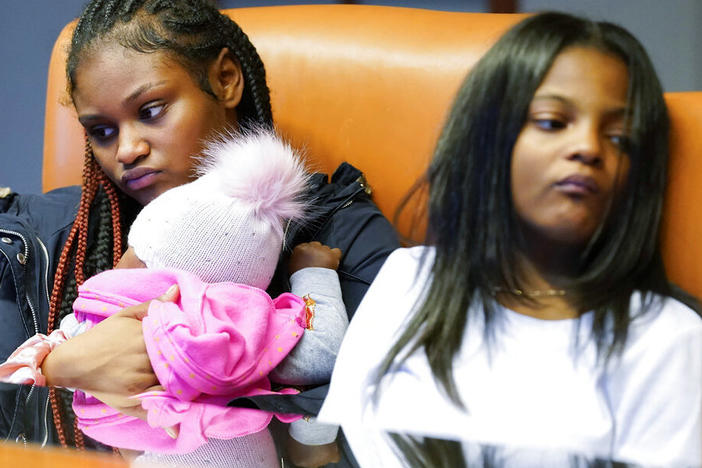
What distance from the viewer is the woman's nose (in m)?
0.75

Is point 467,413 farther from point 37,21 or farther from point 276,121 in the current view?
point 37,21

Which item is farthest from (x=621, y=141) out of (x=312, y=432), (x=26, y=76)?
(x=26, y=76)

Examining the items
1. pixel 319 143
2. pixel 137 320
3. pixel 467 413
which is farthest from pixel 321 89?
pixel 467 413

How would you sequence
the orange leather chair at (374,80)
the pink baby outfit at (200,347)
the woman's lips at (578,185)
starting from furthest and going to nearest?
1. the orange leather chair at (374,80)
2. the pink baby outfit at (200,347)
3. the woman's lips at (578,185)

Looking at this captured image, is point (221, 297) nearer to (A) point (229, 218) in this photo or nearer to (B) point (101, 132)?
(A) point (229, 218)

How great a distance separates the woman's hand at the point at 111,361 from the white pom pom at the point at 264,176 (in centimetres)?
9

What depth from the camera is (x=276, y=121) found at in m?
0.87

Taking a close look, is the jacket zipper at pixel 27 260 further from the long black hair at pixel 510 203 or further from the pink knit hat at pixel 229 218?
the long black hair at pixel 510 203

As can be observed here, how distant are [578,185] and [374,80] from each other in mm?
325

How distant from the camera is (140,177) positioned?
761mm

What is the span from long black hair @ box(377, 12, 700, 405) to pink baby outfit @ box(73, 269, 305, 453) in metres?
0.13

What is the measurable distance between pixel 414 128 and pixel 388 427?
0.28 metres

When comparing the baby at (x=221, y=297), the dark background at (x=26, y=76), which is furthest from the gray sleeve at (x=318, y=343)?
the dark background at (x=26, y=76)

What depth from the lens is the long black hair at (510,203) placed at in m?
0.52
